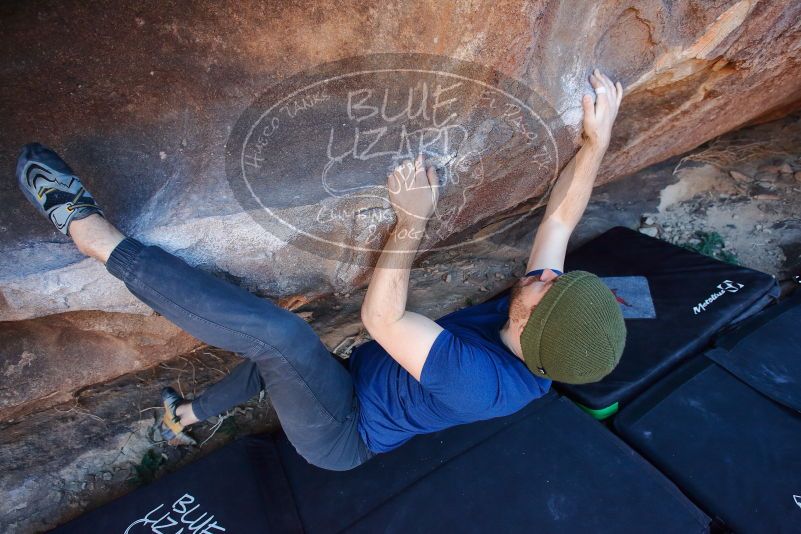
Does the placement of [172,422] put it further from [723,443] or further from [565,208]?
[723,443]

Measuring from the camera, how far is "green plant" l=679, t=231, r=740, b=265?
296 cm

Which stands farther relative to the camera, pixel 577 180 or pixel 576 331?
pixel 577 180

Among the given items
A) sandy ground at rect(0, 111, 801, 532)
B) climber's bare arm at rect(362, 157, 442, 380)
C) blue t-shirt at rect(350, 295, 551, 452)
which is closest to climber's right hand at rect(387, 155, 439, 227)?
climber's bare arm at rect(362, 157, 442, 380)

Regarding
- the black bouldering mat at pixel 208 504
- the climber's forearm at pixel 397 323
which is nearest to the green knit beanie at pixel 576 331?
the climber's forearm at pixel 397 323

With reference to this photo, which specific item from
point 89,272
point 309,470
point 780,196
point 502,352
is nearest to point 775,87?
point 780,196

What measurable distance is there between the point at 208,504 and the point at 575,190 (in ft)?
6.06

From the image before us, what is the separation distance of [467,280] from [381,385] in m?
1.22

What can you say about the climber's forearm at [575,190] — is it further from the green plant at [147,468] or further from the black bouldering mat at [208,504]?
the green plant at [147,468]

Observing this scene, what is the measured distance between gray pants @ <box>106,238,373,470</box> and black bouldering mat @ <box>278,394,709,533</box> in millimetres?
222

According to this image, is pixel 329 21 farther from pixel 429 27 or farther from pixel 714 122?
pixel 714 122

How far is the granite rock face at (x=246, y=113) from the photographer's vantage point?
5.08 ft

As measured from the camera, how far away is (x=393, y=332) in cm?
143

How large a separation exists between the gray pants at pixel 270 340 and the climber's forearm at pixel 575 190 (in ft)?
3.27

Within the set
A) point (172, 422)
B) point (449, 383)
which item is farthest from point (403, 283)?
point (172, 422)
